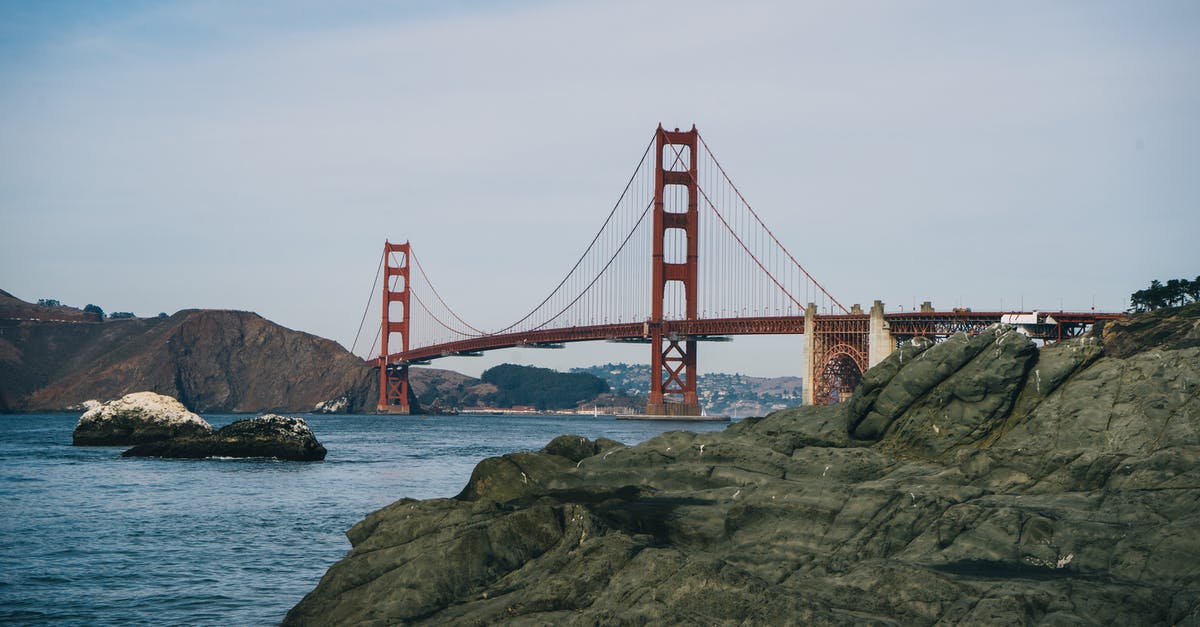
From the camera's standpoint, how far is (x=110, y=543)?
71.0 feet

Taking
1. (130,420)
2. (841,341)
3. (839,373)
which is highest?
(841,341)

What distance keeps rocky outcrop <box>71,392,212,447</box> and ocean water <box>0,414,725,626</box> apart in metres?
6.03

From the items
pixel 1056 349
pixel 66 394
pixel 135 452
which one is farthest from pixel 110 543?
pixel 66 394

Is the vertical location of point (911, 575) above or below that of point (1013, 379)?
below

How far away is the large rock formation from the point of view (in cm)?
1114

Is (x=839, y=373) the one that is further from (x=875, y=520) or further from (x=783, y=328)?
(x=875, y=520)

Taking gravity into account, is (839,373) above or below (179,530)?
above

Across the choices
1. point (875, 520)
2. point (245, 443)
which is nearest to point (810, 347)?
point (245, 443)

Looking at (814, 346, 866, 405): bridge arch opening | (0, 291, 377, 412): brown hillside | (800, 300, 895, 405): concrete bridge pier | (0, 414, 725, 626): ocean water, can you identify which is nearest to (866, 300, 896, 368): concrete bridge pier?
(800, 300, 895, 405): concrete bridge pier

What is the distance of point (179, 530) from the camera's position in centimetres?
2338

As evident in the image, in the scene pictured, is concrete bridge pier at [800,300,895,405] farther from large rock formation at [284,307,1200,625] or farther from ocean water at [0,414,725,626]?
large rock formation at [284,307,1200,625]

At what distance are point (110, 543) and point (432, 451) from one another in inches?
1190

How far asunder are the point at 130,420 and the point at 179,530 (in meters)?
32.3

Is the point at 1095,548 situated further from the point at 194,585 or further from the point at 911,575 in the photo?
the point at 194,585
